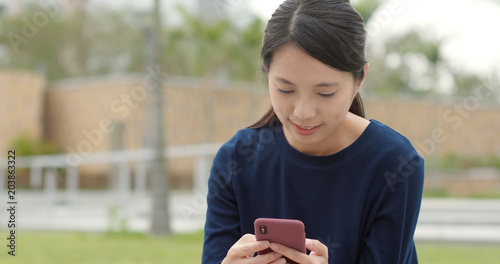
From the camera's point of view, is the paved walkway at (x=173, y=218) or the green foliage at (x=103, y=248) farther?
the paved walkway at (x=173, y=218)

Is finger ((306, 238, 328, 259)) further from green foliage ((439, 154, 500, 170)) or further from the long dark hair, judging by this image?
green foliage ((439, 154, 500, 170))

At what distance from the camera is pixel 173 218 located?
10.4m

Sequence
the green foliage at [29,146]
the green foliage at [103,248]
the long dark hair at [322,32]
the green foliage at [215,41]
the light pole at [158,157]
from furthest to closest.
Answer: the green foliage at [29,146] < the green foliage at [215,41] < the light pole at [158,157] < the green foliage at [103,248] < the long dark hair at [322,32]

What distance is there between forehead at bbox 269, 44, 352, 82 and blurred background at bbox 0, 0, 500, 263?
18.0ft

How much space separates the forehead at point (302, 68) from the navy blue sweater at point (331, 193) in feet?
0.92

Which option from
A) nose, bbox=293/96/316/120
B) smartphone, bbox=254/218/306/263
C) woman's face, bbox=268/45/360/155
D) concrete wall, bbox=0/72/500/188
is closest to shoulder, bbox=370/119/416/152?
woman's face, bbox=268/45/360/155

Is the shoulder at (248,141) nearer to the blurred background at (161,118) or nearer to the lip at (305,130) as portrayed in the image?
the lip at (305,130)

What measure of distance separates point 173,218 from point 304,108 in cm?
894

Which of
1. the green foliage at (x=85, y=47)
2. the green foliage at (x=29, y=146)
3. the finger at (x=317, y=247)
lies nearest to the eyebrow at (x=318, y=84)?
the finger at (x=317, y=247)

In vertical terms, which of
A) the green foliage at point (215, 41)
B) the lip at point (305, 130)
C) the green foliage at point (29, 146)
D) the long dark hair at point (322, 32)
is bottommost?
the green foliage at point (29, 146)

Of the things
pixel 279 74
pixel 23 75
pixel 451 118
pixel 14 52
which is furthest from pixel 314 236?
pixel 14 52

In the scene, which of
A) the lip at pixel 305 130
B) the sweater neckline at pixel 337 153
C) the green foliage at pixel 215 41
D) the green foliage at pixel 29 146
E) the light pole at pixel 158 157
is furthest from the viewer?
the green foliage at pixel 29 146

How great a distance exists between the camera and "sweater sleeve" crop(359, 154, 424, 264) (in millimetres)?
1769

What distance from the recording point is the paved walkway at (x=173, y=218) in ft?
27.4
